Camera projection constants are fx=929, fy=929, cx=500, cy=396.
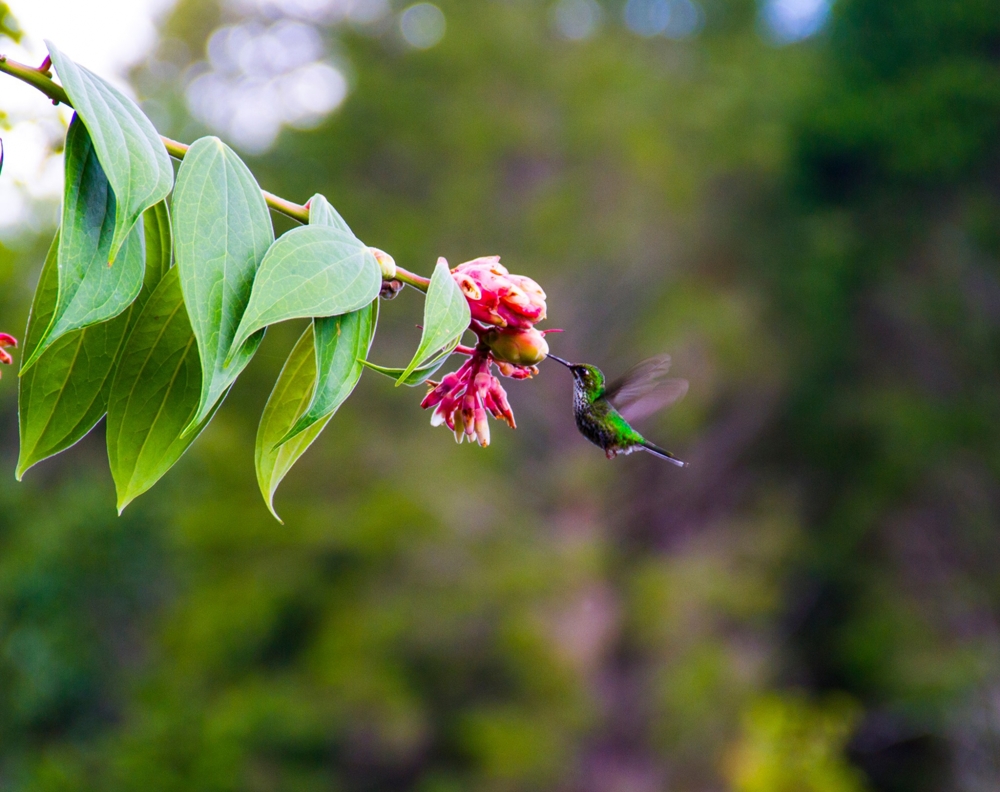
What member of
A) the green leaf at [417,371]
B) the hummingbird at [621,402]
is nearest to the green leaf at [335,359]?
the green leaf at [417,371]

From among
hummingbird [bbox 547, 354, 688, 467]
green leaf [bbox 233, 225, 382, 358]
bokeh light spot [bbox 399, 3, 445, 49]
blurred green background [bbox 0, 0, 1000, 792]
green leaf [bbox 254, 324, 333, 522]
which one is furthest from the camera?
bokeh light spot [bbox 399, 3, 445, 49]

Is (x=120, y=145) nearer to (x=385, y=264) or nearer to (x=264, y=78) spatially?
(x=385, y=264)

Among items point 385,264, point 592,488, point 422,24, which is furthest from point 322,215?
point 422,24

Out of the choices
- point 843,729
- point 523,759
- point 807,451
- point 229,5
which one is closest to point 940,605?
point 807,451

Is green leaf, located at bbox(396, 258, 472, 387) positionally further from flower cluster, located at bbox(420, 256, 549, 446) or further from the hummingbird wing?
the hummingbird wing

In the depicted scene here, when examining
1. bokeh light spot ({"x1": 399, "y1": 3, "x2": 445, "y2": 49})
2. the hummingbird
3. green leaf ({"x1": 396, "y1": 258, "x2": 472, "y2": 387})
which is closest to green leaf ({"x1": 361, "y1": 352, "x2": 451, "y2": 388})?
green leaf ({"x1": 396, "y1": 258, "x2": 472, "y2": 387})

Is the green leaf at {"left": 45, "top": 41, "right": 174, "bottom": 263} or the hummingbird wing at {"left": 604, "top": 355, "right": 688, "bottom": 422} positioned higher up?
the hummingbird wing at {"left": 604, "top": 355, "right": 688, "bottom": 422}

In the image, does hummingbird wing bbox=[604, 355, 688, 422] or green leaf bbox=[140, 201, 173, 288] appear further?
hummingbird wing bbox=[604, 355, 688, 422]

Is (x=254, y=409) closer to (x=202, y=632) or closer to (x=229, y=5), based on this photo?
(x=202, y=632)
